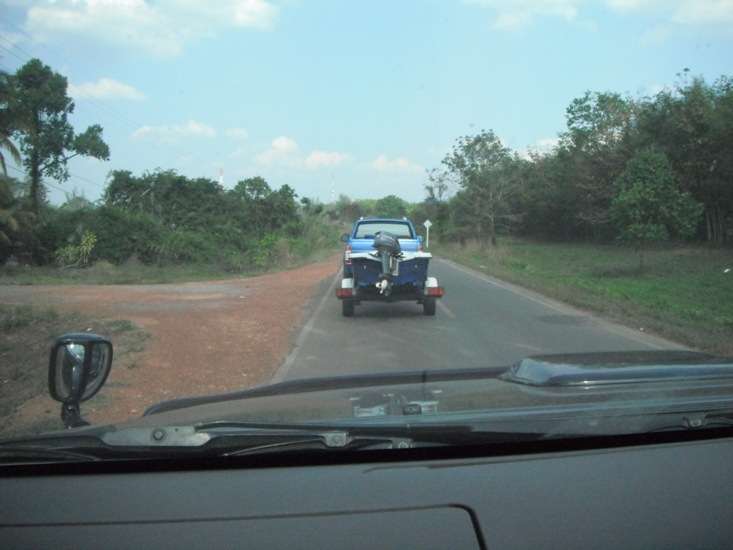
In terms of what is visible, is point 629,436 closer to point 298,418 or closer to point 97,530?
point 298,418

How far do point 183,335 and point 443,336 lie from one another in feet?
14.8

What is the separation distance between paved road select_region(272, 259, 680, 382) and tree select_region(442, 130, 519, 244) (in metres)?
36.5

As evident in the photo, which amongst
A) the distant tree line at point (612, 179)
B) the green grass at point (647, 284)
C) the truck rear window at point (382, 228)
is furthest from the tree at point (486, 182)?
the truck rear window at point (382, 228)

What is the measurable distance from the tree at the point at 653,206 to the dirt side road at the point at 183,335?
12804 mm

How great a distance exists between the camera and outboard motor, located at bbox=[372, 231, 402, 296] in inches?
497

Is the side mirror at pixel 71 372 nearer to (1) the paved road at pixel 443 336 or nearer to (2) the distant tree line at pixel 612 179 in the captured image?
(1) the paved road at pixel 443 336

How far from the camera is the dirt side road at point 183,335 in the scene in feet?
24.7

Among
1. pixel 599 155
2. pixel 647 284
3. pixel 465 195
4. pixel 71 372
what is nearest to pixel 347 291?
pixel 71 372

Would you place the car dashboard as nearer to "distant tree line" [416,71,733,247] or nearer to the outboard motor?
the outboard motor

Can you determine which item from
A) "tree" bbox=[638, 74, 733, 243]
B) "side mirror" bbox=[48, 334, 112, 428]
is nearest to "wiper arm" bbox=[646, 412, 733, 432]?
"side mirror" bbox=[48, 334, 112, 428]

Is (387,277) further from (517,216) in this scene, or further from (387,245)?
(517,216)

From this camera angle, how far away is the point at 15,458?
2.64m

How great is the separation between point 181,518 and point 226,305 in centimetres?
1459

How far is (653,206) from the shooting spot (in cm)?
2631
